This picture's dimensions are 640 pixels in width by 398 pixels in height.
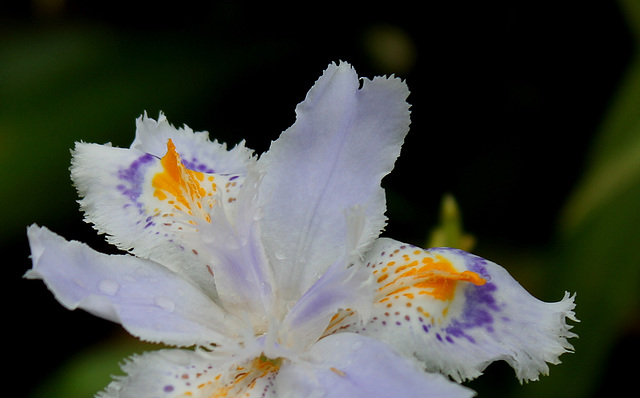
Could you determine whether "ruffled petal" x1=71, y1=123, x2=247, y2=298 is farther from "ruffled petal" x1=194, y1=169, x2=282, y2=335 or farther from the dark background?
the dark background

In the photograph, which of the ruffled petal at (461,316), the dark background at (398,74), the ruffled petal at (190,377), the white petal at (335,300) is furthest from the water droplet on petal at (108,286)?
the dark background at (398,74)

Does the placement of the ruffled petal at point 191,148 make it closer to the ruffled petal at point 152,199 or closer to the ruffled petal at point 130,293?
the ruffled petal at point 152,199

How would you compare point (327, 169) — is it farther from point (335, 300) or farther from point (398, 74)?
point (398, 74)

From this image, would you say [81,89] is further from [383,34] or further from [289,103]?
[383,34]

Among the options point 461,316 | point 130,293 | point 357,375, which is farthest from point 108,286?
point 461,316

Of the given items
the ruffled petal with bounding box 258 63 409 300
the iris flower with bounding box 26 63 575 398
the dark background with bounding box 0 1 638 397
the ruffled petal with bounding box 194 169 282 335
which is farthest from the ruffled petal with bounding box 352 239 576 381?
the dark background with bounding box 0 1 638 397

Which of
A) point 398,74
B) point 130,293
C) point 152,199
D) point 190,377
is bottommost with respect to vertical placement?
point 190,377

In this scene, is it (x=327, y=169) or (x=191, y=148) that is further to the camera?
(x=191, y=148)
